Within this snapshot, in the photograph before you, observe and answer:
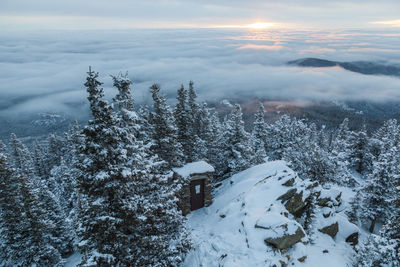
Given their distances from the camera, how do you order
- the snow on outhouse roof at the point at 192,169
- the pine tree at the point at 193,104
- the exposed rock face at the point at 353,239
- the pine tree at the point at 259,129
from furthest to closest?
the pine tree at the point at 259,129
the pine tree at the point at 193,104
the snow on outhouse roof at the point at 192,169
the exposed rock face at the point at 353,239

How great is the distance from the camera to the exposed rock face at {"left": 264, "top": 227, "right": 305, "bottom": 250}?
1195 cm

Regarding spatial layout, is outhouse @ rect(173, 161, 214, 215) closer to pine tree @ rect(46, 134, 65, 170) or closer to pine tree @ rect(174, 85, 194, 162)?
pine tree @ rect(174, 85, 194, 162)

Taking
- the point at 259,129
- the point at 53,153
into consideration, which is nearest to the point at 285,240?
the point at 259,129

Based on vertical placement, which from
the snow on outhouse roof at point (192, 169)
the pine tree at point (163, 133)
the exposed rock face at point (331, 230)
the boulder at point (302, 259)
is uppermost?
the pine tree at point (163, 133)

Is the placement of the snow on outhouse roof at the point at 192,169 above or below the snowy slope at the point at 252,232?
above

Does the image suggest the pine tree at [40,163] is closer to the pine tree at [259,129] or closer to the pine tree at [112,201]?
the pine tree at [259,129]

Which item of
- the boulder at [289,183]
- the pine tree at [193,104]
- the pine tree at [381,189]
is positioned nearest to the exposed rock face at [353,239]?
the boulder at [289,183]

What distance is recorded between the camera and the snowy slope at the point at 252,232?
465 inches

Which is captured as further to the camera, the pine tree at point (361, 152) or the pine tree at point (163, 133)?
the pine tree at point (361, 152)

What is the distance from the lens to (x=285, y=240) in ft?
39.9

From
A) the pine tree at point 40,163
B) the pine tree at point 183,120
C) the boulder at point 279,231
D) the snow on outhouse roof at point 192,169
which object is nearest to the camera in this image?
the boulder at point 279,231

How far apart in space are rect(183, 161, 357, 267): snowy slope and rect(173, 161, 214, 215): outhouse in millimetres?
752

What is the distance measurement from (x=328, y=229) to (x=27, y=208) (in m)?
23.7

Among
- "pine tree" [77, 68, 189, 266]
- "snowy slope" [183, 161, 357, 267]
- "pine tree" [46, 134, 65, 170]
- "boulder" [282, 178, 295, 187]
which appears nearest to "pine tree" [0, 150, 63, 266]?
"pine tree" [77, 68, 189, 266]
